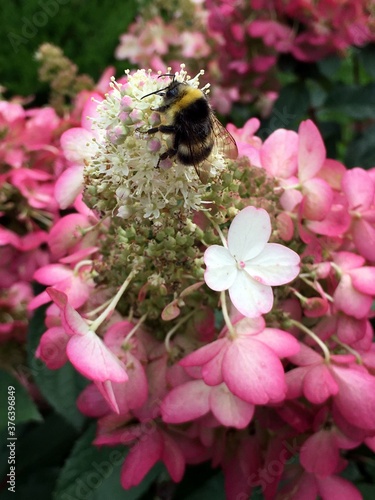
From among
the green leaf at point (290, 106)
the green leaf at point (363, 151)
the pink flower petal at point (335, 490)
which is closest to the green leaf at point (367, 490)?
the pink flower petal at point (335, 490)

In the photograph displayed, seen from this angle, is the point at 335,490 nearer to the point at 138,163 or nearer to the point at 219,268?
the point at 219,268

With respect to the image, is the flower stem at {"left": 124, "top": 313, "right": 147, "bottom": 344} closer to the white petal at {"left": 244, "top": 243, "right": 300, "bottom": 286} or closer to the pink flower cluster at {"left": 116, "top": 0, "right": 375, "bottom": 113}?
the white petal at {"left": 244, "top": 243, "right": 300, "bottom": 286}

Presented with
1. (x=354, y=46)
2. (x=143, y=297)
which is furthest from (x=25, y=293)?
(x=354, y=46)

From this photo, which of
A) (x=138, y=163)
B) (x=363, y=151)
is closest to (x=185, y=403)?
(x=138, y=163)

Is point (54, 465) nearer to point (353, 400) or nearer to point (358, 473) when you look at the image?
point (358, 473)

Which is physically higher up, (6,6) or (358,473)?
(6,6)

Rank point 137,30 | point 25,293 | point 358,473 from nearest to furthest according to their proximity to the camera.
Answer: point 358,473, point 25,293, point 137,30
